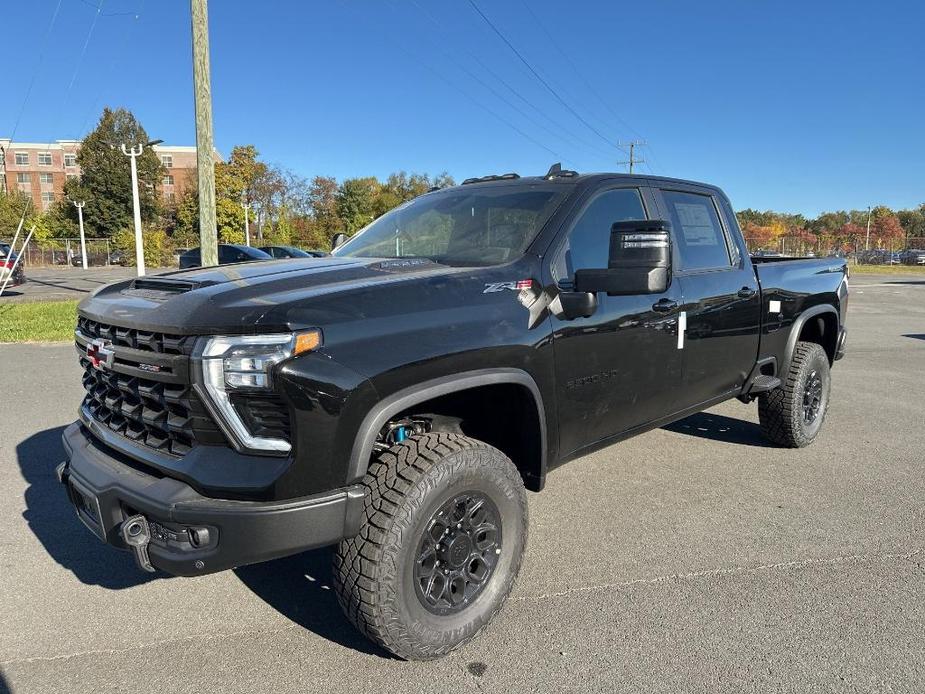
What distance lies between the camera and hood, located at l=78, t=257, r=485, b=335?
88.4 inches

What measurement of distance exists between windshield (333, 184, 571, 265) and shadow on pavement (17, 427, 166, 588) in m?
2.03

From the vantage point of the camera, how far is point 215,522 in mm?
2166

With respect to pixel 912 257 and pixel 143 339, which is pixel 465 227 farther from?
pixel 912 257

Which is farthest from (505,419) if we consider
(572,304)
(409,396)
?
(409,396)

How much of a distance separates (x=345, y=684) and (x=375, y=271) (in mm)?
1662

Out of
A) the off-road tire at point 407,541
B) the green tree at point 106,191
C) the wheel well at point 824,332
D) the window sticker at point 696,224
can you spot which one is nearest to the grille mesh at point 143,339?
the off-road tire at point 407,541

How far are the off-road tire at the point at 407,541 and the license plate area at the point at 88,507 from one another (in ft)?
2.92

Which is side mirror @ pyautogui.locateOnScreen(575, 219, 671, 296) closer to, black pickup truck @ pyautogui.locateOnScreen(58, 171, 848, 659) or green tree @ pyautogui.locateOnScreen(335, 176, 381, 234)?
black pickup truck @ pyautogui.locateOnScreen(58, 171, 848, 659)

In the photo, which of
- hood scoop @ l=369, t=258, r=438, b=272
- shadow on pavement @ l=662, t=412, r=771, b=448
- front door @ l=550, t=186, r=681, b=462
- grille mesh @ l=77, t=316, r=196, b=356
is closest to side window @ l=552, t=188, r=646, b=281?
front door @ l=550, t=186, r=681, b=462

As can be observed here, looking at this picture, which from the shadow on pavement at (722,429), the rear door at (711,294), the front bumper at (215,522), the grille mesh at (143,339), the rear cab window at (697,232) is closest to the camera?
the front bumper at (215,522)

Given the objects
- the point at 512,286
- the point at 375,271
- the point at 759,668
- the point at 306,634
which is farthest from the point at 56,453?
the point at 759,668

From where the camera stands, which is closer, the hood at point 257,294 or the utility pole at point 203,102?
the hood at point 257,294

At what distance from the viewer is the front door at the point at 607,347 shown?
3.13 m

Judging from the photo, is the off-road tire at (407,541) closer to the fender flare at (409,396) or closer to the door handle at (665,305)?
the fender flare at (409,396)
